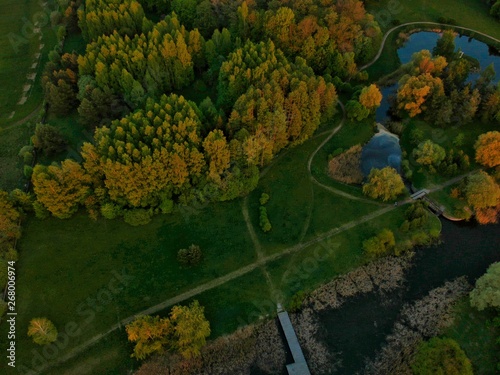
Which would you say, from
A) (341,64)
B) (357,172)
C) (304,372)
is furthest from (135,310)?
(341,64)

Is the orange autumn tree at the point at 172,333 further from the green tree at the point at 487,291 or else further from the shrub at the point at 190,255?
the green tree at the point at 487,291

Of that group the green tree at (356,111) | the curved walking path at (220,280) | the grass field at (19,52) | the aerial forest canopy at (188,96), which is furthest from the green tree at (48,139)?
the green tree at (356,111)

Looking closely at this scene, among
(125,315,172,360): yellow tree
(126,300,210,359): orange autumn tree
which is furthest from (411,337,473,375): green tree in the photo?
(125,315,172,360): yellow tree

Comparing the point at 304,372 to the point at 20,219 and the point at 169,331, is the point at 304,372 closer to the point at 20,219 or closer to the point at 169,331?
the point at 169,331

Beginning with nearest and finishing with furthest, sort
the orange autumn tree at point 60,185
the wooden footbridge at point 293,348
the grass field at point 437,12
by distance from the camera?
the wooden footbridge at point 293,348
the orange autumn tree at point 60,185
the grass field at point 437,12

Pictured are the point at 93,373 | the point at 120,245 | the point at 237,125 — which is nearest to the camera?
the point at 93,373

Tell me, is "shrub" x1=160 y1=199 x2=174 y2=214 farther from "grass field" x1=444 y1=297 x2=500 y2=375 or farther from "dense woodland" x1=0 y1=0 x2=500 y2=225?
"grass field" x1=444 y1=297 x2=500 y2=375
